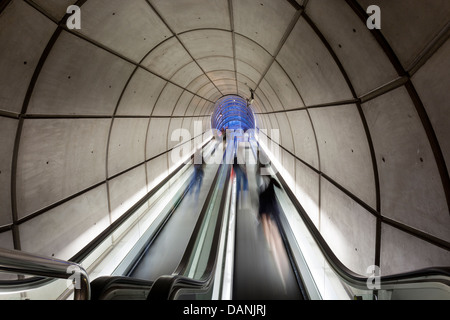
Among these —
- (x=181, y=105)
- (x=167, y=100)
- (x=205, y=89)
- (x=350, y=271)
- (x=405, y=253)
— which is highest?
(x=205, y=89)

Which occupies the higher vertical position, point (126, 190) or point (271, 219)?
point (126, 190)

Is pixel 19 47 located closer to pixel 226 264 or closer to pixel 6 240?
pixel 6 240

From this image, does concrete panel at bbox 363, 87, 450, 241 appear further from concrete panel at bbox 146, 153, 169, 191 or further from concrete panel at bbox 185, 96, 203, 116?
concrete panel at bbox 185, 96, 203, 116

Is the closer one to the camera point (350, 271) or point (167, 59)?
point (350, 271)

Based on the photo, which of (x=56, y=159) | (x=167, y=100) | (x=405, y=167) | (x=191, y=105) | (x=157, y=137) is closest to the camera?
(x=405, y=167)

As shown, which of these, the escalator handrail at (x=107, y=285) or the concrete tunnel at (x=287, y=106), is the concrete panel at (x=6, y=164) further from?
the escalator handrail at (x=107, y=285)

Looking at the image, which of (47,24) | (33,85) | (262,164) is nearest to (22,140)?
(33,85)

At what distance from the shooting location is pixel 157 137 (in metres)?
8.50

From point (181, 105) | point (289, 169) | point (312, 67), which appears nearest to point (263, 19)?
point (312, 67)

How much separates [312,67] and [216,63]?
500 centimetres

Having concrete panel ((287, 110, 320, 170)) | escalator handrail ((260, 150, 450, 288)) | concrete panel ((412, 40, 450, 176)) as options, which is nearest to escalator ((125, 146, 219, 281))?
escalator handrail ((260, 150, 450, 288))

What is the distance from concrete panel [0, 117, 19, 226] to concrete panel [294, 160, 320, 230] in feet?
16.7
